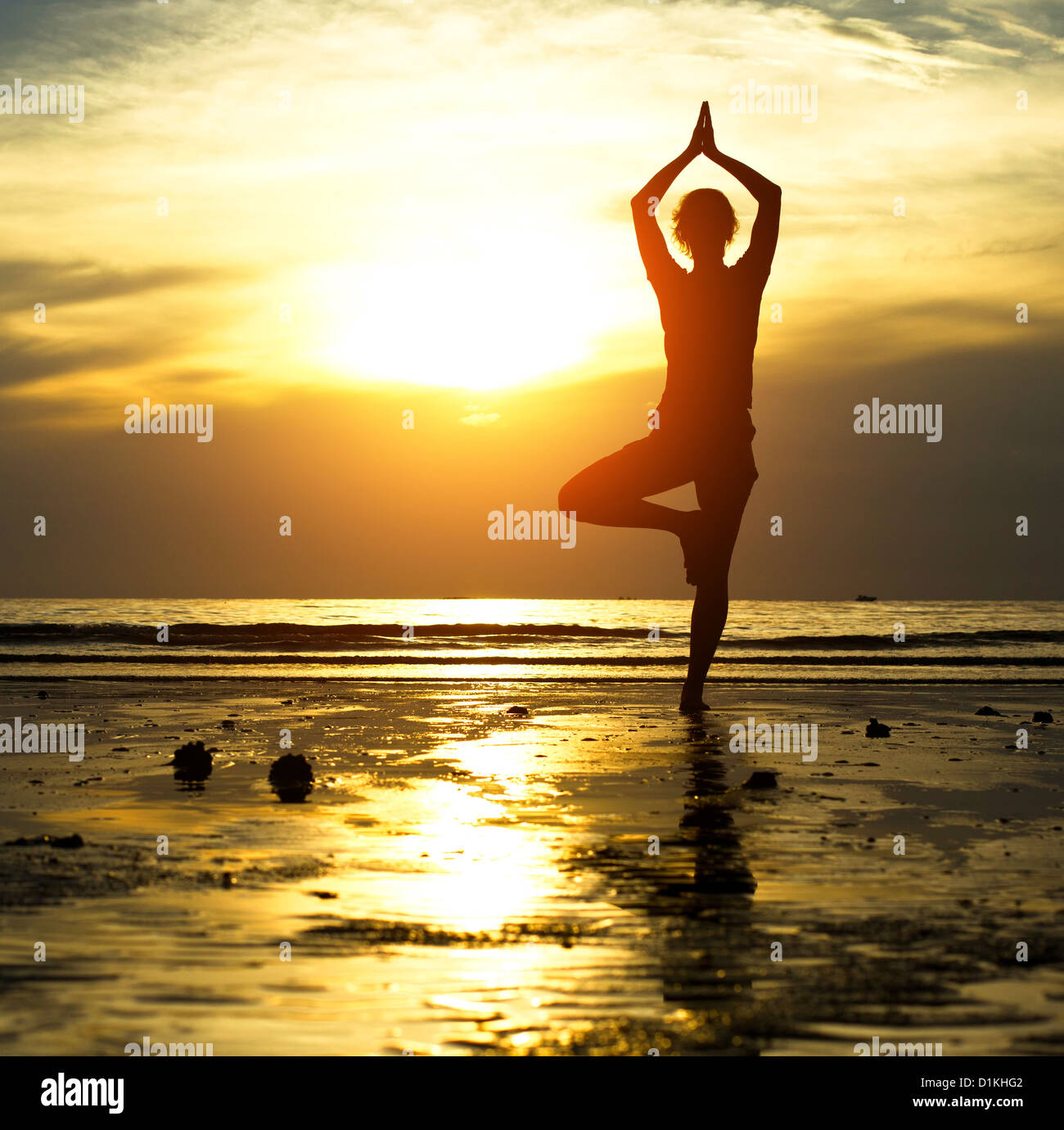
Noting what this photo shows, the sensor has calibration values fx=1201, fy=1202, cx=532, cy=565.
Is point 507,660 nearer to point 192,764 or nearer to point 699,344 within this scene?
point 699,344

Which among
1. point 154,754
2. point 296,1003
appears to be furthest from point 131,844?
point 154,754

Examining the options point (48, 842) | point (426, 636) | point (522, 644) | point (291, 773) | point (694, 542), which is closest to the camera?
point (48, 842)

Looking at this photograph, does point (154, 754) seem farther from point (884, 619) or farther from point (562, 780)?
point (884, 619)

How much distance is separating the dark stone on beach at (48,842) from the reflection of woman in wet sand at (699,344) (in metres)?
3.96

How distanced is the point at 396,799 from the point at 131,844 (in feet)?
4.00

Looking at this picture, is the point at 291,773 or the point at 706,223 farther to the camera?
the point at 706,223

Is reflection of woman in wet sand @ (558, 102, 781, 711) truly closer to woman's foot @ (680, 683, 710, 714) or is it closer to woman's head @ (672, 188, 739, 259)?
woman's head @ (672, 188, 739, 259)

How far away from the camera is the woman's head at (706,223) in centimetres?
730

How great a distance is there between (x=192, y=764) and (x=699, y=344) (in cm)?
390

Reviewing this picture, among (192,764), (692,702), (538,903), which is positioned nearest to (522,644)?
(692,702)

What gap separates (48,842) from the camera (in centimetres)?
387

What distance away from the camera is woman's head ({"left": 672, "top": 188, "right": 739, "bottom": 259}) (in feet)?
23.9

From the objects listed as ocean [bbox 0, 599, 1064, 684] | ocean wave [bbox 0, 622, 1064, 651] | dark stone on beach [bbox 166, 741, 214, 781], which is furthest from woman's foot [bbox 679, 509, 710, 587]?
ocean wave [bbox 0, 622, 1064, 651]

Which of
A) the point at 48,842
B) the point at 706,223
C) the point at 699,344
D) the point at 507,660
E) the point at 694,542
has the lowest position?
the point at 48,842
